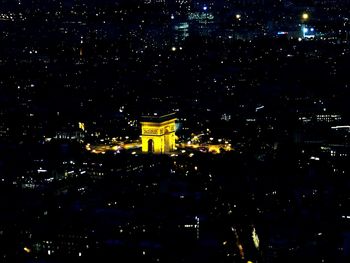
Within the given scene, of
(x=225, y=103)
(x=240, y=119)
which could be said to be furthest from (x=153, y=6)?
(x=240, y=119)

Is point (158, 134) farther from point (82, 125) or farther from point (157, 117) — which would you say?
point (82, 125)

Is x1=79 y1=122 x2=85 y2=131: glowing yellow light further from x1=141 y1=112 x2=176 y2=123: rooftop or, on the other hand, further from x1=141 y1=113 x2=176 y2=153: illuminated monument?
x1=141 y1=113 x2=176 y2=153: illuminated monument

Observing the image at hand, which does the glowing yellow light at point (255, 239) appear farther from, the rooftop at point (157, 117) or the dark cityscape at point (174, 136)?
the rooftop at point (157, 117)

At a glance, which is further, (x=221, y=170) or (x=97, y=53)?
(x=97, y=53)

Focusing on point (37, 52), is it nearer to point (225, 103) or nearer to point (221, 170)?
point (225, 103)

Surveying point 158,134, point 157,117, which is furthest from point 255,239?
point 157,117

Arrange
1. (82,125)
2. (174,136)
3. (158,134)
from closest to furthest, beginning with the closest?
(158,134), (174,136), (82,125)

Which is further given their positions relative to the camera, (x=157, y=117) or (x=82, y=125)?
(x=82, y=125)
